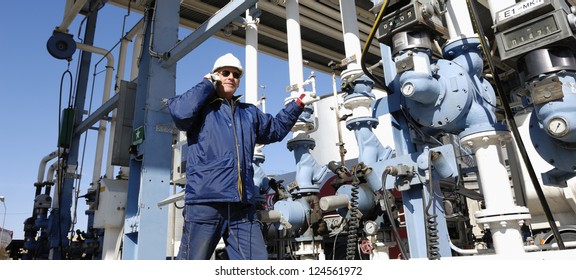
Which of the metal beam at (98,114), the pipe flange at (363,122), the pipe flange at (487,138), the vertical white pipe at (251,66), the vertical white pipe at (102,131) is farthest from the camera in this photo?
the vertical white pipe at (102,131)

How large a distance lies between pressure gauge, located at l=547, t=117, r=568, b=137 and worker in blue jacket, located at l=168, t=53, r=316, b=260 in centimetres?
143

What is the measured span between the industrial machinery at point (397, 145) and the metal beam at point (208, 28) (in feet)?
0.05

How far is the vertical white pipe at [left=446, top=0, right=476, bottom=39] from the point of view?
92.0 inches

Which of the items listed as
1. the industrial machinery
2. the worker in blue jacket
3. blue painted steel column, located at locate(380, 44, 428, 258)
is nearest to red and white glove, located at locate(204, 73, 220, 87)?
the worker in blue jacket

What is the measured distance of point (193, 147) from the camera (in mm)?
2002

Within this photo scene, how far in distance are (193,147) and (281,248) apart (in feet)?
7.55

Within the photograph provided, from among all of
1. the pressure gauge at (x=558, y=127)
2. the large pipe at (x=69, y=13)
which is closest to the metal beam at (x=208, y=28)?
the pressure gauge at (x=558, y=127)

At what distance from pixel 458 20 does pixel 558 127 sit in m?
0.98

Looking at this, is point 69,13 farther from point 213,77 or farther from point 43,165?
point 213,77

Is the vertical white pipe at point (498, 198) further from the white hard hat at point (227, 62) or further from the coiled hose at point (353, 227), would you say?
the white hard hat at point (227, 62)

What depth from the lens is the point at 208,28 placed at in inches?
140

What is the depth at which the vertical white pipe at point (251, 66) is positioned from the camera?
15.5 feet

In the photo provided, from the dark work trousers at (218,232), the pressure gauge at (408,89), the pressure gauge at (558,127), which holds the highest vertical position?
the pressure gauge at (408,89)

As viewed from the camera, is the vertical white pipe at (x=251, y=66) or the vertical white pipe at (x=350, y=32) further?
the vertical white pipe at (x=251, y=66)
